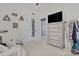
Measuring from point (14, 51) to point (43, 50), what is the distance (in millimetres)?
417

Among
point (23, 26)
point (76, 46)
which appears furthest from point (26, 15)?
point (76, 46)

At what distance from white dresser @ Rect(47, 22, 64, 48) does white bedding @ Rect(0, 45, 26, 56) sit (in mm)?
411

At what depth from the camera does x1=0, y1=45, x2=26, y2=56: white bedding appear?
127 cm

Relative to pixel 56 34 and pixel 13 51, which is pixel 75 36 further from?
pixel 13 51

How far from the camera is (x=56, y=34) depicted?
4.60 ft

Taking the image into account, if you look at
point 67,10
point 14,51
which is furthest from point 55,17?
point 14,51

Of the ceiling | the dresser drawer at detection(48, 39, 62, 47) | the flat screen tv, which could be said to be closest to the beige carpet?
the dresser drawer at detection(48, 39, 62, 47)

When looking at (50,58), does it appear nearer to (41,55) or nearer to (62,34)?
(41,55)

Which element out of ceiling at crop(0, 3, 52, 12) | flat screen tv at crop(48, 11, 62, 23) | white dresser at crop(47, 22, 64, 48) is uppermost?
ceiling at crop(0, 3, 52, 12)

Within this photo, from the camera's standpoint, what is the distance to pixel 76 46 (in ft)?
4.40

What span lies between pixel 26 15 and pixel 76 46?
0.84m

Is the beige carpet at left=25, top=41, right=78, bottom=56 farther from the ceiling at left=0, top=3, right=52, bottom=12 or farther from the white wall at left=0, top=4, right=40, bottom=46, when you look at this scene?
the ceiling at left=0, top=3, right=52, bottom=12

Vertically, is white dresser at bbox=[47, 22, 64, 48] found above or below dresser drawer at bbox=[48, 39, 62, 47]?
above

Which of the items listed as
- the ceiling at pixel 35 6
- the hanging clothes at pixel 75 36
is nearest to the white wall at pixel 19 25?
the ceiling at pixel 35 6
